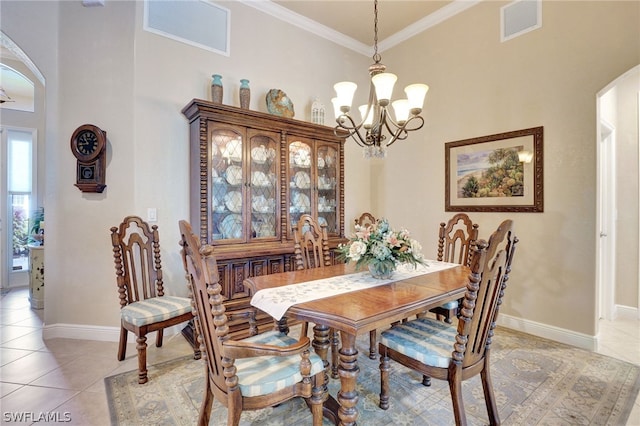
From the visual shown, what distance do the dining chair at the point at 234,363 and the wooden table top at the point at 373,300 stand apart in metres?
0.15

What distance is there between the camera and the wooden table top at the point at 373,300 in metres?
1.35

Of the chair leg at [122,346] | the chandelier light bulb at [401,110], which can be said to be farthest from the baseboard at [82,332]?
the chandelier light bulb at [401,110]

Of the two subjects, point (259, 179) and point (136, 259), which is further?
point (259, 179)

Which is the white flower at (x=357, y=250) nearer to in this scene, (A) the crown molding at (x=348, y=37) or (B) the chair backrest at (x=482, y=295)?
(B) the chair backrest at (x=482, y=295)

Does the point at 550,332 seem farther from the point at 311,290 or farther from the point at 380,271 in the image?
the point at 311,290

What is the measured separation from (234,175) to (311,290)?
1676 millimetres

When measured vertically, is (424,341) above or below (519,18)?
below

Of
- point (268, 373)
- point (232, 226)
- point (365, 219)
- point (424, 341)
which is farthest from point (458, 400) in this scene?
point (365, 219)

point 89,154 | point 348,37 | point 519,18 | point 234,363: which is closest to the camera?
point 234,363

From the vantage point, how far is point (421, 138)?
12.6ft

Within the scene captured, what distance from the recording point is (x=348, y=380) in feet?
4.65

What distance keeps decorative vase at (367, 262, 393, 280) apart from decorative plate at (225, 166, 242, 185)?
1643mm

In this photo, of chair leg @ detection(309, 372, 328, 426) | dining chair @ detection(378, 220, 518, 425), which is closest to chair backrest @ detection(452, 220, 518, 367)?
dining chair @ detection(378, 220, 518, 425)

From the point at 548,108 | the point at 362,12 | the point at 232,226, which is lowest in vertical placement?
the point at 232,226
